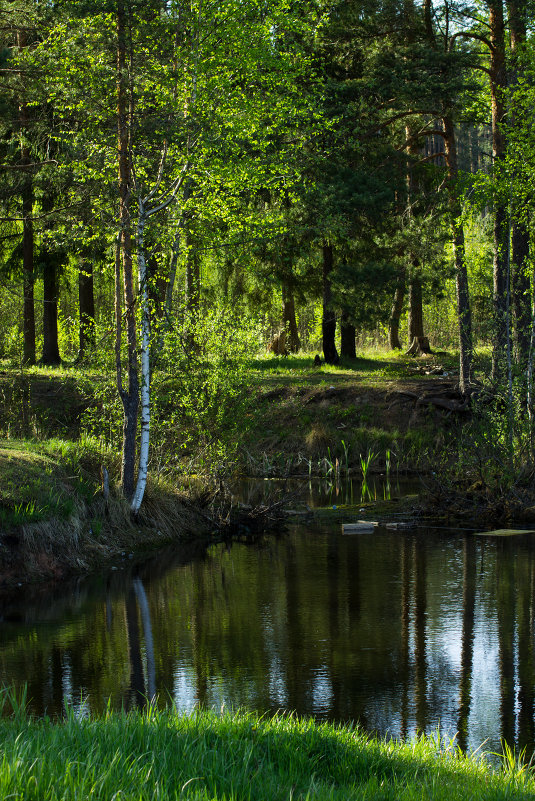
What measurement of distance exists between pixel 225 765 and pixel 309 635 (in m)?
6.35

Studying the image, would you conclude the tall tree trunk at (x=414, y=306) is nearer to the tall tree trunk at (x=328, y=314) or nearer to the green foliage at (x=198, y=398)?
the tall tree trunk at (x=328, y=314)

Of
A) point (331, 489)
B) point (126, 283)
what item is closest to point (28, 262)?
point (331, 489)

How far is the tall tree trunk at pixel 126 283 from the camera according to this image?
1631 centimetres

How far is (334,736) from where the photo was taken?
6.50m

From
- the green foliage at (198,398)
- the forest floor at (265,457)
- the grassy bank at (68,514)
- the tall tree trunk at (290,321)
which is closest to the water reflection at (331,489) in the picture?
the forest floor at (265,457)

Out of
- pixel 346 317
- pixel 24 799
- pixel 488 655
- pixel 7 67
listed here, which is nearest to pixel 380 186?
pixel 346 317

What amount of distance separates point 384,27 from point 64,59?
17352 millimetres

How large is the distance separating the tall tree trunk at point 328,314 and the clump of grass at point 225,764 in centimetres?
2583

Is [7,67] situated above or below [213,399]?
above

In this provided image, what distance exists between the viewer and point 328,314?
34438 mm

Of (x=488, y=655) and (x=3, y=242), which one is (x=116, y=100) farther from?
(x=3, y=242)

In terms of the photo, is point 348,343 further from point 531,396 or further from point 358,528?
point 358,528

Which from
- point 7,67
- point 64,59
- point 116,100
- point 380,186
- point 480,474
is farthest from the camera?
point 380,186

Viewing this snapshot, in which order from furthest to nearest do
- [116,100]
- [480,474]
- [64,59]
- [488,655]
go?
1. [480,474]
2. [116,100]
3. [64,59]
4. [488,655]
